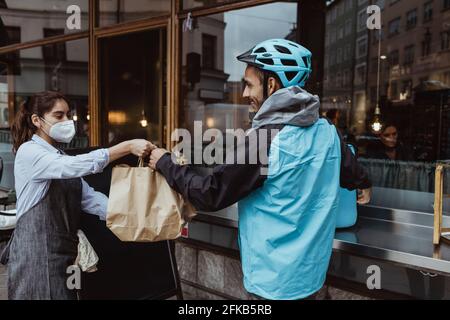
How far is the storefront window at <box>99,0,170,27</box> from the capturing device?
5258 millimetres

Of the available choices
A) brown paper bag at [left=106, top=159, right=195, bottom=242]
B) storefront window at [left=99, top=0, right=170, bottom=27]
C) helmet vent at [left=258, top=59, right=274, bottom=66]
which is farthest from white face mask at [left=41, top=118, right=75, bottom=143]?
storefront window at [left=99, top=0, right=170, bottom=27]

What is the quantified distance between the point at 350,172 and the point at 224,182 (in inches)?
31.4

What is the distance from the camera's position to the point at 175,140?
463cm

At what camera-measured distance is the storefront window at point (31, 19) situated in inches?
272

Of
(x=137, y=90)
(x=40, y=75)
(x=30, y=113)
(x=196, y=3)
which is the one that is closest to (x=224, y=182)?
(x=30, y=113)

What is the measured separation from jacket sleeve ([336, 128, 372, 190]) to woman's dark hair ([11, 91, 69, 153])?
5.22 feet

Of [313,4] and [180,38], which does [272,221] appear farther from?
[313,4]

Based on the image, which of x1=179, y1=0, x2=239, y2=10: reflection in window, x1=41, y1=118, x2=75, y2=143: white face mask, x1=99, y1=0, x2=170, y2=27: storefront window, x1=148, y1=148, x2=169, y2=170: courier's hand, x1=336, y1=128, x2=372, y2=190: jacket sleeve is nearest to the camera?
x1=148, y1=148, x2=169, y2=170: courier's hand

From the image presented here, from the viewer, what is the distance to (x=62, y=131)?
226cm

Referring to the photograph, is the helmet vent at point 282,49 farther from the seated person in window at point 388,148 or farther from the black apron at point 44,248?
the seated person in window at point 388,148

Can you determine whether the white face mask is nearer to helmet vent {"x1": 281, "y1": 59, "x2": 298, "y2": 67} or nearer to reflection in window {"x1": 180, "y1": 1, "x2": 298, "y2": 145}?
helmet vent {"x1": 281, "y1": 59, "x2": 298, "y2": 67}

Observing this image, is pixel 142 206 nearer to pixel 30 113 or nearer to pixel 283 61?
pixel 30 113

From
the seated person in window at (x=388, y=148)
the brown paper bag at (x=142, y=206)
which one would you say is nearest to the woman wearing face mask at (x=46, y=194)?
the brown paper bag at (x=142, y=206)

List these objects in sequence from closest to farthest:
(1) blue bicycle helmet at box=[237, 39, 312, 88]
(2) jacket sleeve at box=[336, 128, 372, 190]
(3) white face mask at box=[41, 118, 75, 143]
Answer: (1) blue bicycle helmet at box=[237, 39, 312, 88] → (2) jacket sleeve at box=[336, 128, 372, 190] → (3) white face mask at box=[41, 118, 75, 143]
